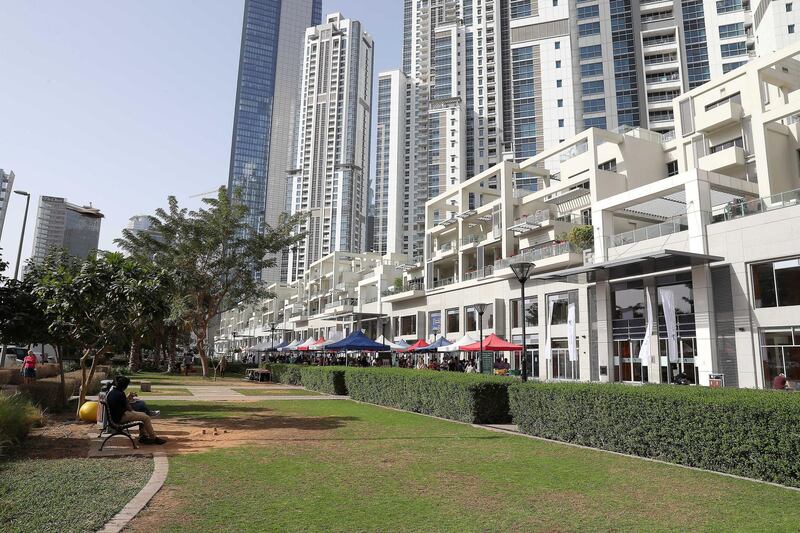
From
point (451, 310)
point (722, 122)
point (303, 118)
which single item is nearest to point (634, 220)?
point (722, 122)

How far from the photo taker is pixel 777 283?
22.1 metres

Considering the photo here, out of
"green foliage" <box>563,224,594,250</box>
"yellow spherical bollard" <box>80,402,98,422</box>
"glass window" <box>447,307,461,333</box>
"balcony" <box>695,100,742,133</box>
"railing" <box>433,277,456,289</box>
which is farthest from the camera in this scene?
"railing" <box>433,277,456,289</box>

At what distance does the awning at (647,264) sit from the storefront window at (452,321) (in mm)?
19220

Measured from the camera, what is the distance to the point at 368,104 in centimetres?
15325

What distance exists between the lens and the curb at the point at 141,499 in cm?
518

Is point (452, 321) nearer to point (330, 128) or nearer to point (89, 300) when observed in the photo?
point (89, 300)

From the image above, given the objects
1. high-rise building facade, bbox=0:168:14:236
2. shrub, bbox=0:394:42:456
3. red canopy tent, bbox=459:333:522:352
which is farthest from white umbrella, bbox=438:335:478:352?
high-rise building facade, bbox=0:168:14:236

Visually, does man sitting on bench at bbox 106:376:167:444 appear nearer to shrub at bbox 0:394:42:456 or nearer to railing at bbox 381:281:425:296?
shrub at bbox 0:394:42:456

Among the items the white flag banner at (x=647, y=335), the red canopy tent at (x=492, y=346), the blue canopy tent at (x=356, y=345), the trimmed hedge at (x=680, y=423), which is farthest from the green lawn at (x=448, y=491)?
the blue canopy tent at (x=356, y=345)

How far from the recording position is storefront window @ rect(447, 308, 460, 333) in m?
47.6

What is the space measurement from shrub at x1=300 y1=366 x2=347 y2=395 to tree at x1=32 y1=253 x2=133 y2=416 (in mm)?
10927

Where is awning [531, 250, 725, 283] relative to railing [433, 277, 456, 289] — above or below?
below

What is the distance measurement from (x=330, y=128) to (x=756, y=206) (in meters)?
132

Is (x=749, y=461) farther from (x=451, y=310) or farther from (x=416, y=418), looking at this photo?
(x=451, y=310)
